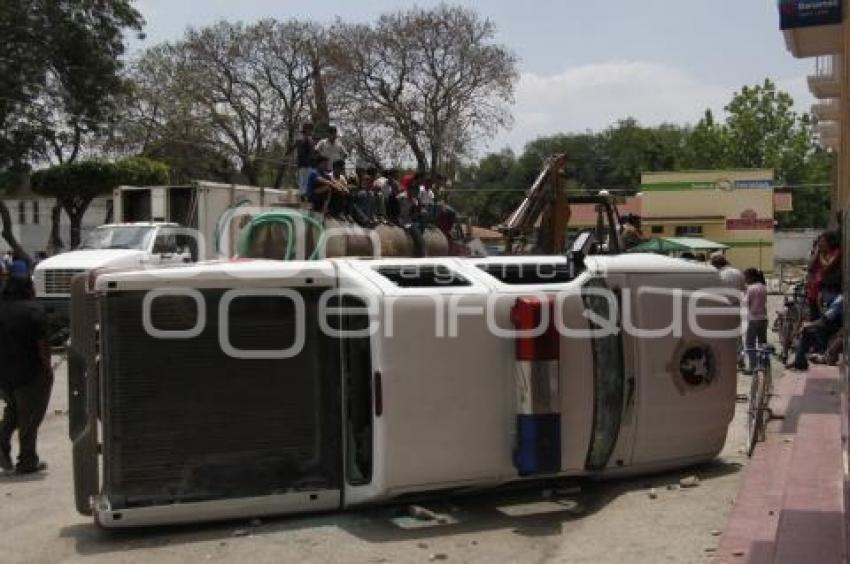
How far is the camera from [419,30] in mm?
42844

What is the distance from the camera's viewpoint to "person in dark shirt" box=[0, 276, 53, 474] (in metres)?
8.35

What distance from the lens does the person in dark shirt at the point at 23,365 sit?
27.4 ft

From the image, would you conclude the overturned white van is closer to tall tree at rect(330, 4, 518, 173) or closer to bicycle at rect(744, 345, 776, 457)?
bicycle at rect(744, 345, 776, 457)


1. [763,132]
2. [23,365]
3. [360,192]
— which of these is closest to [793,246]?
[763,132]

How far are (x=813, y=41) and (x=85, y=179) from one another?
27655 millimetres

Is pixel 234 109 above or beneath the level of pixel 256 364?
above

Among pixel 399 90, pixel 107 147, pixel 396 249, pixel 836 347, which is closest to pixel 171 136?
pixel 107 147

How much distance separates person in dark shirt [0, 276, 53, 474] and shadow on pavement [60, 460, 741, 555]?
79.2 inches

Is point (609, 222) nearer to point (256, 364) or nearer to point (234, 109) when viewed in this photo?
point (256, 364)

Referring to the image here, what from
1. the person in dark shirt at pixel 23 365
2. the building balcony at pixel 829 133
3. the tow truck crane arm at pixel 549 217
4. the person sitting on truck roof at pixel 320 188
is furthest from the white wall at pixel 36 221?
the person in dark shirt at pixel 23 365

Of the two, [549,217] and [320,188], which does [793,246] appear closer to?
[549,217]

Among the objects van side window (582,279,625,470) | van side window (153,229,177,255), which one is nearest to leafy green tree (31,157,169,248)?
van side window (153,229,177,255)

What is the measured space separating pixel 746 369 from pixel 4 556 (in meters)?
10.5

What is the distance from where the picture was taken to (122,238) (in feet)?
63.9
